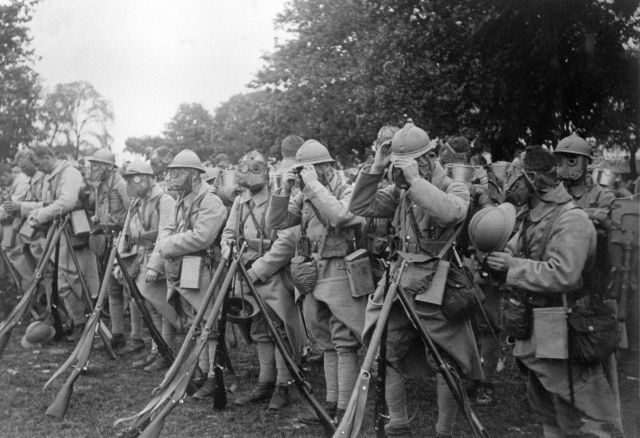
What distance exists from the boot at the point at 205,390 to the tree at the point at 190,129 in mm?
48687

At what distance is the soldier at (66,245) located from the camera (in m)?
9.08

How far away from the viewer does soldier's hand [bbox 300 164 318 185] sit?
18.4 feet

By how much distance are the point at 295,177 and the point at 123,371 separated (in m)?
3.62

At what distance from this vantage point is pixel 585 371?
4262 millimetres

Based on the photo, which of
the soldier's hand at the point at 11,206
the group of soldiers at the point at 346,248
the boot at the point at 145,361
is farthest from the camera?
the soldier's hand at the point at 11,206

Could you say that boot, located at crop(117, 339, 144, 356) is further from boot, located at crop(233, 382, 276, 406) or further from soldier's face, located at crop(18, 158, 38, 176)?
soldier's face, located at crop(18, 158, 38, 176)

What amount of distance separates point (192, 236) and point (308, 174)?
194cm

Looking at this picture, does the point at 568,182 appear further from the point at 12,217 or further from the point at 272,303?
the point at 12,217

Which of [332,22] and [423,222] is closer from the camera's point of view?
[423,222]

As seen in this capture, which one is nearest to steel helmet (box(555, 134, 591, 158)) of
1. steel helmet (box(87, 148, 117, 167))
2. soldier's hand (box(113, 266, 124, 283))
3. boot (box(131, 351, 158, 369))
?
boot (box(131, 351, 158, 369))

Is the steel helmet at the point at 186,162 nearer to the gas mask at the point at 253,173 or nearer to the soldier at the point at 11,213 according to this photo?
the gas mask at the point at 253,173

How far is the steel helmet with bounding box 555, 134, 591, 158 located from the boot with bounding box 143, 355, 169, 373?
5047 millimetres

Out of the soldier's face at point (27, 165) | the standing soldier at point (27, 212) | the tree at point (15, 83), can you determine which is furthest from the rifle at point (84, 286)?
the tree at point (15, 83)

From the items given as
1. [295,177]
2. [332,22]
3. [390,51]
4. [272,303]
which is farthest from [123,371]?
[332,22]
